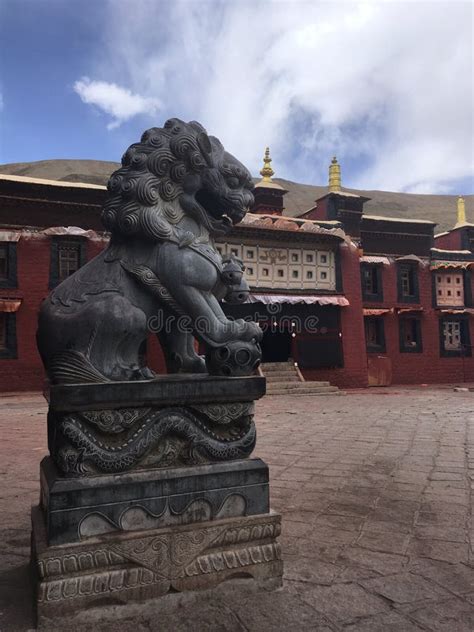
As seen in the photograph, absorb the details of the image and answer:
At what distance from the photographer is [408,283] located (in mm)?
19688

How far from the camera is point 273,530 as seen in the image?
2.23 metres

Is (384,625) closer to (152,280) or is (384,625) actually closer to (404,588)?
(404,588)

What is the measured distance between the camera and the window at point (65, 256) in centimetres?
1420

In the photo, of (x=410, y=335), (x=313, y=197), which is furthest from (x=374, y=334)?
(x=313, y=197)

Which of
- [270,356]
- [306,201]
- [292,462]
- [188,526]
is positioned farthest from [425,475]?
[306,201]

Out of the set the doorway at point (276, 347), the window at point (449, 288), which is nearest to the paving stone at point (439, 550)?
the doorway at point (276, 347)

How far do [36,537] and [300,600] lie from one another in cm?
119

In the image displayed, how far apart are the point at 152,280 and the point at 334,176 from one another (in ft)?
61.2

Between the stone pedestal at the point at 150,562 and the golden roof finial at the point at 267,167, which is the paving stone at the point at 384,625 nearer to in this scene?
the stone pedestal at the point at 150,562

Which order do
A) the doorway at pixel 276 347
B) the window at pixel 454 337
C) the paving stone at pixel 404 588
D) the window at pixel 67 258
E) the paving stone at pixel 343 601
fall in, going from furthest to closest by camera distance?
the window at pixel 454 337 < the doorway at pixel 276 347 < the window at pixel 67 258 < the paving stone at pixel 404 588 < the paving stone at pixel 343 601

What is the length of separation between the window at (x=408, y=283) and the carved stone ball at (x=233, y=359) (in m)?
18.1

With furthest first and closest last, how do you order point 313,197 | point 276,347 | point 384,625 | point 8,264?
1. point 313,197
2. point 276,347
3. point 8,264
4. point 384,625

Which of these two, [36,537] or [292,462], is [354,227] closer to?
[292,462]

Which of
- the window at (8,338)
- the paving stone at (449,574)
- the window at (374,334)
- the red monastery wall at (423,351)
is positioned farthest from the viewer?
the red monastery wall at (423,351)
